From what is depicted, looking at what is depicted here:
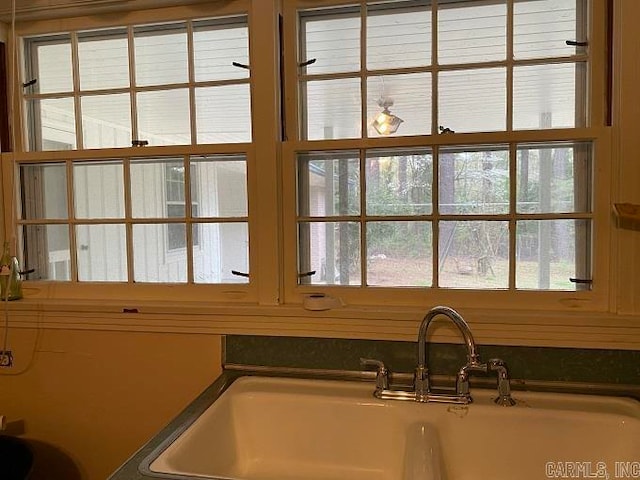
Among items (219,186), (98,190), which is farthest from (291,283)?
(98,190)

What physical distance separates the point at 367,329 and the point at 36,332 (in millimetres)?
1177

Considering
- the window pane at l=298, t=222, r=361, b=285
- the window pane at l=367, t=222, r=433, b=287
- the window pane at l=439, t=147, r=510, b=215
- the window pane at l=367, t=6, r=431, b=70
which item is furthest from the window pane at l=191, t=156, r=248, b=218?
the window pane at l=439, t=147, r=510, b=215

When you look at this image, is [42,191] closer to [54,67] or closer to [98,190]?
[98,190]

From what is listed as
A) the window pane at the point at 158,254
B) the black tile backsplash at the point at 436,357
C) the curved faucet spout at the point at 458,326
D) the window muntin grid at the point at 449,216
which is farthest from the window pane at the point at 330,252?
the window pane at the point at 158,254

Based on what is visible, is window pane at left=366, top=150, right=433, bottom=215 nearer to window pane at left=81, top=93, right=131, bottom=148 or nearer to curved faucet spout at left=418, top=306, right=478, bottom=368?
curved faucet spout at left=418, top=306, right=478, bottom=368

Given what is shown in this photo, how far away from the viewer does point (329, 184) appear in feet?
5.37

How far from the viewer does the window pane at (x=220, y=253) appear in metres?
1.68

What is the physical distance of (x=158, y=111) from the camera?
1.73 metres

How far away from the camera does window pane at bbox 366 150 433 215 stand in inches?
61.5

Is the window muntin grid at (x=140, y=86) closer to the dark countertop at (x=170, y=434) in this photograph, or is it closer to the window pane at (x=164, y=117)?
the window pane at (x=164, y=117)

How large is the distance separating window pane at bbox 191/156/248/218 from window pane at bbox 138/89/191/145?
0.12 metres

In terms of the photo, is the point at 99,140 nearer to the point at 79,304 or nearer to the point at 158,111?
the point at 158,111

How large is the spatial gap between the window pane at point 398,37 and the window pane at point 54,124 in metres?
1.14

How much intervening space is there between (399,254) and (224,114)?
789 millimetres
